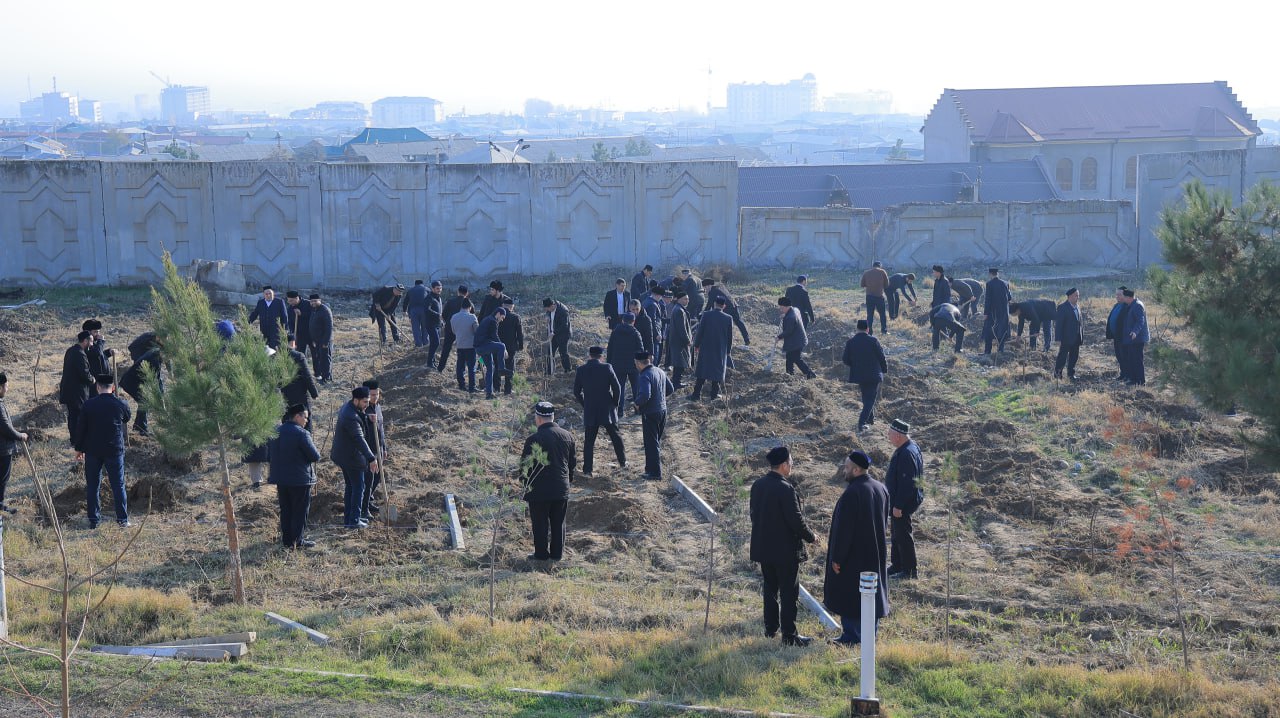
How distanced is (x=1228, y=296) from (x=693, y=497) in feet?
19.1

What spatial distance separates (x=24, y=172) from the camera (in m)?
28.0

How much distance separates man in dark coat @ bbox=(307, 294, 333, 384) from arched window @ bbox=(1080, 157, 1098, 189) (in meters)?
48.9

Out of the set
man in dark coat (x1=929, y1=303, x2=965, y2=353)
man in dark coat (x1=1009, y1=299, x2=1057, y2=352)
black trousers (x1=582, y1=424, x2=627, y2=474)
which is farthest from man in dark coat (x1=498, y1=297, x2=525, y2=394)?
man in dark coat (x1=1009, y1=299, x2=1057, y2=352)

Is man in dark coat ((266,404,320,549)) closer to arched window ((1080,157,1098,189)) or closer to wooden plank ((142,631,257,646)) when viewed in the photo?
wooden plank ((142,631,257,646))

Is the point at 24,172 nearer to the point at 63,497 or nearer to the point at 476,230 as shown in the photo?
the point at 476,230

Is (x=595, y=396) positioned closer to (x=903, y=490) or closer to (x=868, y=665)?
(x=903, y=490)

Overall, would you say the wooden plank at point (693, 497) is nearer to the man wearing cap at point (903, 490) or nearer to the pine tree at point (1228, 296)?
the man wearing cap at point (903, 490)

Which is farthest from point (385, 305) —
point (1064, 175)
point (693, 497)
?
point (1064, 175)

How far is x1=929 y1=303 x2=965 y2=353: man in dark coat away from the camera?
64.8 ft

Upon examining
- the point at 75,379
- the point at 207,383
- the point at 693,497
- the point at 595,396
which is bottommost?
the point at 693,497

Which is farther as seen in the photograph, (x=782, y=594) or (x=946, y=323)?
(x=946, y=323)

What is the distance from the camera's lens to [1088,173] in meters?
58.3

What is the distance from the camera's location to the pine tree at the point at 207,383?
9195mm

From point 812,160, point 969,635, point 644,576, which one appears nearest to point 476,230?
point 644,576
